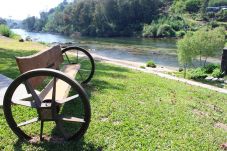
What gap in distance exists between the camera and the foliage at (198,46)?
123 ft

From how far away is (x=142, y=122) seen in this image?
7.12 metres

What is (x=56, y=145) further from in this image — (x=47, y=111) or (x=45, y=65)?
(x=45, y=65)

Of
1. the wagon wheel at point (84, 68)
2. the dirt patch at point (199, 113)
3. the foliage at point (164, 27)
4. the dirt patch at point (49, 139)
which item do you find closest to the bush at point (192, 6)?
the foliage at point (164, 27)

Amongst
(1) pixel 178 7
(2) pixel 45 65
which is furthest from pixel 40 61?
(1) pixel 178 7

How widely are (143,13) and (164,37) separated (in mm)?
28909

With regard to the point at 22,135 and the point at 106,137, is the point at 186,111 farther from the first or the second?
the point at 22,135

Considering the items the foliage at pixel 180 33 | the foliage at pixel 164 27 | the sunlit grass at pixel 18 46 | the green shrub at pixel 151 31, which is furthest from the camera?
the green shrub at pixel 151 31

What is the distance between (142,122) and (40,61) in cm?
248

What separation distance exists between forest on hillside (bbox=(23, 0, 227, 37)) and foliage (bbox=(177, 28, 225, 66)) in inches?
2334

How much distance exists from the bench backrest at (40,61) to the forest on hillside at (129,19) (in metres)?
91.8

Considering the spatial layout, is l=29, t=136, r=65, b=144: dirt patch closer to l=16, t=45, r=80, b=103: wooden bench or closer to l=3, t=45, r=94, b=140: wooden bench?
l=3, t=45, r=94, b=140: wooden bench

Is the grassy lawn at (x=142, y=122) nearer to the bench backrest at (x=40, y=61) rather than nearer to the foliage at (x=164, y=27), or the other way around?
the bench backrest at (x=40, y=61)

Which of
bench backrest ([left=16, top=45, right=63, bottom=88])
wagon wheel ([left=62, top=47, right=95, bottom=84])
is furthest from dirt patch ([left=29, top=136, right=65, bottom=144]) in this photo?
wagon wheel ([left=62, top=47, right=95, bottom=84])

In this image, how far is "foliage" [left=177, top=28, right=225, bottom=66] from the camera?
37.5 metres
